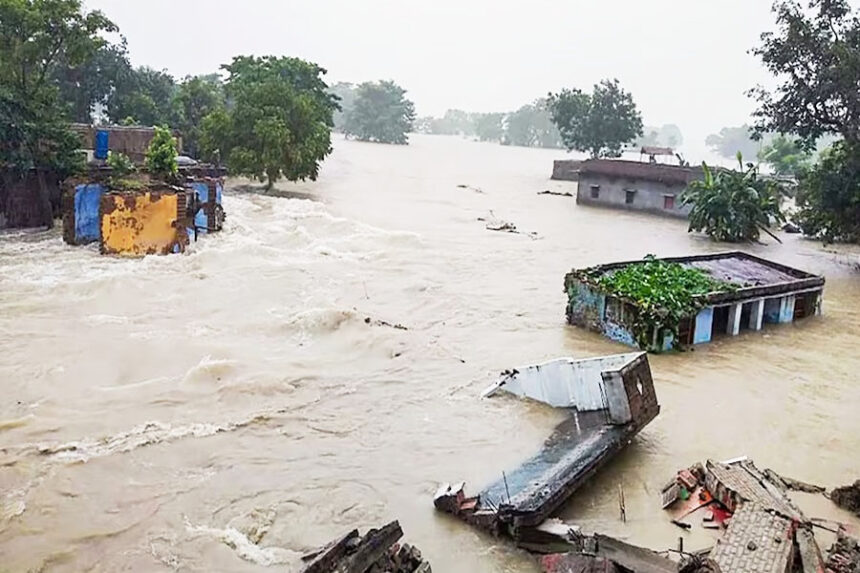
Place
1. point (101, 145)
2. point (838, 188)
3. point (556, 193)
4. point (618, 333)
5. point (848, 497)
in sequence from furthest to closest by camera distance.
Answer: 1. point (556, 193)
2. point (101, 145)
3. point (838, 188)
4. point (618, 333)
5. point (848, 497)

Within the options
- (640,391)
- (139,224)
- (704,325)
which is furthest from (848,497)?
(139,224)

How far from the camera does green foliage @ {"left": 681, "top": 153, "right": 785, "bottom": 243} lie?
26.8m

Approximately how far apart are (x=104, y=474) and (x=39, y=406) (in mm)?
2152

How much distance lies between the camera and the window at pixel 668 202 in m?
33.2

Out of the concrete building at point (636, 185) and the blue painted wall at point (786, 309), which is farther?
the concrete building at point (636, 185)

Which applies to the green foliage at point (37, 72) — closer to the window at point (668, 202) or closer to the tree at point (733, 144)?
the window at point (668, 202)

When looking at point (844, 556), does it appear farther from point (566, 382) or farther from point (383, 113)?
point (383, 113)

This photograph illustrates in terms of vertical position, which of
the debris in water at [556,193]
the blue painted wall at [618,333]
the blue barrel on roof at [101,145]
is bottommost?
the blue painted wall at [618,333]

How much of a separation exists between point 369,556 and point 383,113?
84.4 meters

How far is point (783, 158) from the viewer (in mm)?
40656

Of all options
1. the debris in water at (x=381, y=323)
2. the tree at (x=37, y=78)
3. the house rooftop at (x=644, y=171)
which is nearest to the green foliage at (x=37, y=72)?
the tree at (x=37, y=78)

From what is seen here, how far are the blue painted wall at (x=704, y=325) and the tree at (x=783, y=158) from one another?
98.0ft

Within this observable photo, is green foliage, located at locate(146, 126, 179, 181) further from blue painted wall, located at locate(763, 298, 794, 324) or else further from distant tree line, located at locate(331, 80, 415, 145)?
distant tree line, located at locate(331, 80, 415, 145)

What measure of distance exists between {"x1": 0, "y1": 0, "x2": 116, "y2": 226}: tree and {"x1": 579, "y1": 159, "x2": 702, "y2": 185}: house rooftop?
2219cm
